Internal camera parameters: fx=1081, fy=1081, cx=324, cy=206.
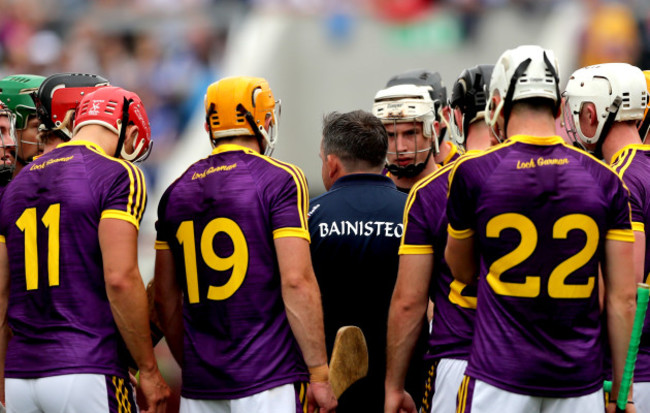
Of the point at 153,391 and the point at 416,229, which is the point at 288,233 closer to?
the point at 416,229

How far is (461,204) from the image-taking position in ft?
15.8

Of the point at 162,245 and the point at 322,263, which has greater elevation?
the point at 162,245

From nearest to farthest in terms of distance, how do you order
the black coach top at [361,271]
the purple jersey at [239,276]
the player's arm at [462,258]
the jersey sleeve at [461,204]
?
the jersey sleeve at [461,204] < the player's arm at [462,258] < the purple jersey at [239,276] < the black coach top at [361,271]

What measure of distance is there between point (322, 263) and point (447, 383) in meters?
1.07

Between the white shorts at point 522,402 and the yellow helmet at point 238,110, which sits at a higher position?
the yellow helmet at point 238,110

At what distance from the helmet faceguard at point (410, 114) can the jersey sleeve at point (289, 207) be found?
156cm

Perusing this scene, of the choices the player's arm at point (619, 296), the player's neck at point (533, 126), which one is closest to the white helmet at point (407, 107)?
the player's neck at point (533, 126)

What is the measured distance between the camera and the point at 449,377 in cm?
526

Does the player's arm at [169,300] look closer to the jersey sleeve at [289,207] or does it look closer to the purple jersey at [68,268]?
the purple jersey at [68,268]

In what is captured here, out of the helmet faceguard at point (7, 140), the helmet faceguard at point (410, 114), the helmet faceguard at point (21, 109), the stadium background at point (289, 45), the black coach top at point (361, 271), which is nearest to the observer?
the black coach top at point (361, 271)

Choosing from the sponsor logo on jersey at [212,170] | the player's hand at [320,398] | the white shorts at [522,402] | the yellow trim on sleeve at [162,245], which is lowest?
the player's hand at [320,398]

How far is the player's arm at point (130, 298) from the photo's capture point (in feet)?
16.5

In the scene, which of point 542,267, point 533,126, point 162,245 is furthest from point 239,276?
point 533,126

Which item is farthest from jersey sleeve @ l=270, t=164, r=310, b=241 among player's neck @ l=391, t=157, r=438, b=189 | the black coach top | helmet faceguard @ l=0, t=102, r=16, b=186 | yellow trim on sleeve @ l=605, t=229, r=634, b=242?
helmet faceguard @ l=0, t=102, r=16, b=186
